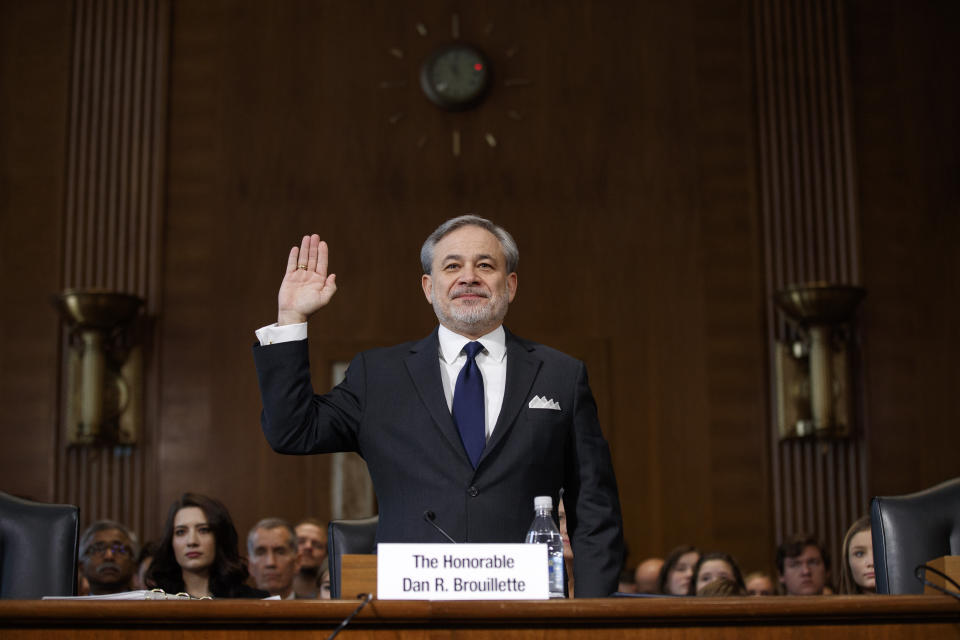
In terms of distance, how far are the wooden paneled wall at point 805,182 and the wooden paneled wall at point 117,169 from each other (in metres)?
3.58

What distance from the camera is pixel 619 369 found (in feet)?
22.7

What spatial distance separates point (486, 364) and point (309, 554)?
3.12m

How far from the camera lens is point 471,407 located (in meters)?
2.66

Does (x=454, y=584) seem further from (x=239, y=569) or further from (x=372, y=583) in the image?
(x=239, y=569)

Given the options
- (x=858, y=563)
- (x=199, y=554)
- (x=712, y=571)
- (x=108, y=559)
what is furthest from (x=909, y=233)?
(x=108, y=559)

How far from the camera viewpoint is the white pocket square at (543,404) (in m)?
2.65

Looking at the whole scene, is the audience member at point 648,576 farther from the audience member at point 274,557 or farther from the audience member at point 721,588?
the audience member at point 274,557

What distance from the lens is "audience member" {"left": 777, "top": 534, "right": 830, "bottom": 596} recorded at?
17.3 ft

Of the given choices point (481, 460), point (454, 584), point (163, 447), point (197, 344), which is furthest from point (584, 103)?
point (454, 584)

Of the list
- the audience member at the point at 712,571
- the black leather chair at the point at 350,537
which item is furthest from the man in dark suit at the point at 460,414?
the audience member at the point at 712,571

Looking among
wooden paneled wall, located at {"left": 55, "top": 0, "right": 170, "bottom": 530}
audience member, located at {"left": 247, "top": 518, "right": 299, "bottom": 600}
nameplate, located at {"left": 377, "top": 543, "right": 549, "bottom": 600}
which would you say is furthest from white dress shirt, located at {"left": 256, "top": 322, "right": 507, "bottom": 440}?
wooden paneled wall, located at {"left": 55, "top": 0, "right": 170, "bottom": 530}

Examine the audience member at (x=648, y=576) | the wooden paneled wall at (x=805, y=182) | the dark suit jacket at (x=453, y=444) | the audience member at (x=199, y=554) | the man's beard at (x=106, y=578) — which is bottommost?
the audience member at (x=648, y=576)

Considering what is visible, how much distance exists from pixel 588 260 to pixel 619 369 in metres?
0.67

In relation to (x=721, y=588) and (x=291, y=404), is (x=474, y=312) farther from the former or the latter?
(x=721, y=588)
